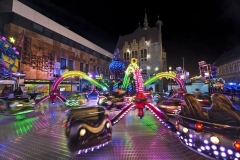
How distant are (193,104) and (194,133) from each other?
744 mm

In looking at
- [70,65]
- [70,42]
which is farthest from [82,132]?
[70,42]

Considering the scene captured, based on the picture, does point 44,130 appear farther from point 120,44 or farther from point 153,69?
point 120,44

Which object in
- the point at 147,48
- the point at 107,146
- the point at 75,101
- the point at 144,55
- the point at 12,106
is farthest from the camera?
the point at 144,55

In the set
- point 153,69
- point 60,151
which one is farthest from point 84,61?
point 60,151

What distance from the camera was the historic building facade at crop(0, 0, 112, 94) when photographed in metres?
16.7

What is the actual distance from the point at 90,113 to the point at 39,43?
20.8m

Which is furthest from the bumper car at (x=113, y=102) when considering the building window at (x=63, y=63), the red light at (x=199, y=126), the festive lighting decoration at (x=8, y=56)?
the building window at (x=63, y=63)

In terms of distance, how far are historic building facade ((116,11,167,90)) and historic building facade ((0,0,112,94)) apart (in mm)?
16289

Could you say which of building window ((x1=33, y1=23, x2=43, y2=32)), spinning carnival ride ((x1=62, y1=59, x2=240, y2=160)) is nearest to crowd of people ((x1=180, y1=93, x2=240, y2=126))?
spinning carnival ride ((x1=62, y1=59, x2=240, y2=160))

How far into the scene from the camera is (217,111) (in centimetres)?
296

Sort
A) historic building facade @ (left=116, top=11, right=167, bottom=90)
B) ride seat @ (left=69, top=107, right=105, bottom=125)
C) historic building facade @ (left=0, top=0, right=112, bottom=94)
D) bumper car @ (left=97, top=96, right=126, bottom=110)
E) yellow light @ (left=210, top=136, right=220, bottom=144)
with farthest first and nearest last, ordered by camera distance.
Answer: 1. historic building facade @ (left=116, top=11, right=167, bottom=90)
2. historic building facade @ (left=0, top=0, right=112, bottom=94)
3. bumper car @ (left=97, top=96, right=126, bottom=110)
4. ride seat @ (left=69, top=107, right=105, bottom=125)
5. yellow light @ (left=210, top=136, right=220, bottom=144)

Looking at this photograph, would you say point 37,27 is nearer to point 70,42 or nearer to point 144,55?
point 70,42

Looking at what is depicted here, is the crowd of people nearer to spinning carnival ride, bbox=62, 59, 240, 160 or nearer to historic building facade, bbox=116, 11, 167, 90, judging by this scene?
spinning carnival ride, bbox=62, 59, 240, 160

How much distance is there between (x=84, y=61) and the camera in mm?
30609
